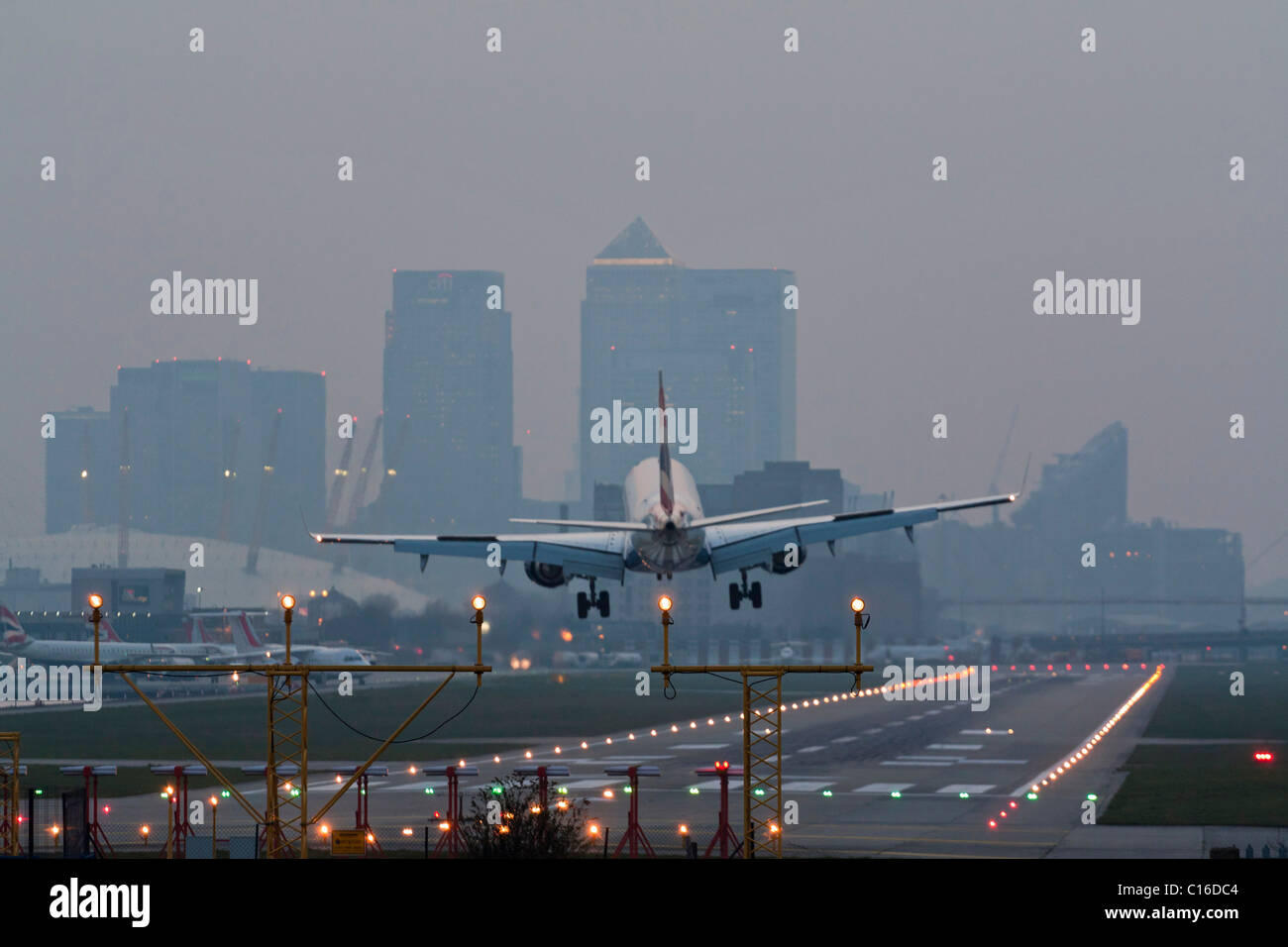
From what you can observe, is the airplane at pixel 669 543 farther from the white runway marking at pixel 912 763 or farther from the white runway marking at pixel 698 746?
the white runway marking at pixel 698 746

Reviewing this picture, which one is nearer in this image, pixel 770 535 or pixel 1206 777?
pixel 770 535

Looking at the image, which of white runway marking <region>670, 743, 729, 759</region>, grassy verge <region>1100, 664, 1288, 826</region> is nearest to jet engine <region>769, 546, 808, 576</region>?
grassy verge <region>1100, 664, 1288, 826</region>

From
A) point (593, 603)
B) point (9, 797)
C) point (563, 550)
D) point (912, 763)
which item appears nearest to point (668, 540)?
point (563, 550)

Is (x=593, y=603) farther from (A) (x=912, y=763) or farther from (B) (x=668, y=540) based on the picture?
(A) (x=912, y=763)

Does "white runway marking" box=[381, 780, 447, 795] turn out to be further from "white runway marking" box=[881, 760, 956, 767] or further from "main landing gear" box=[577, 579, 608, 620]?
"white runway marking" box=[881, 760, 956, 767]

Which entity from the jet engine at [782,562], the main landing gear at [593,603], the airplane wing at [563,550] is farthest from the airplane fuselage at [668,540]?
the jet engine at [782,562]
